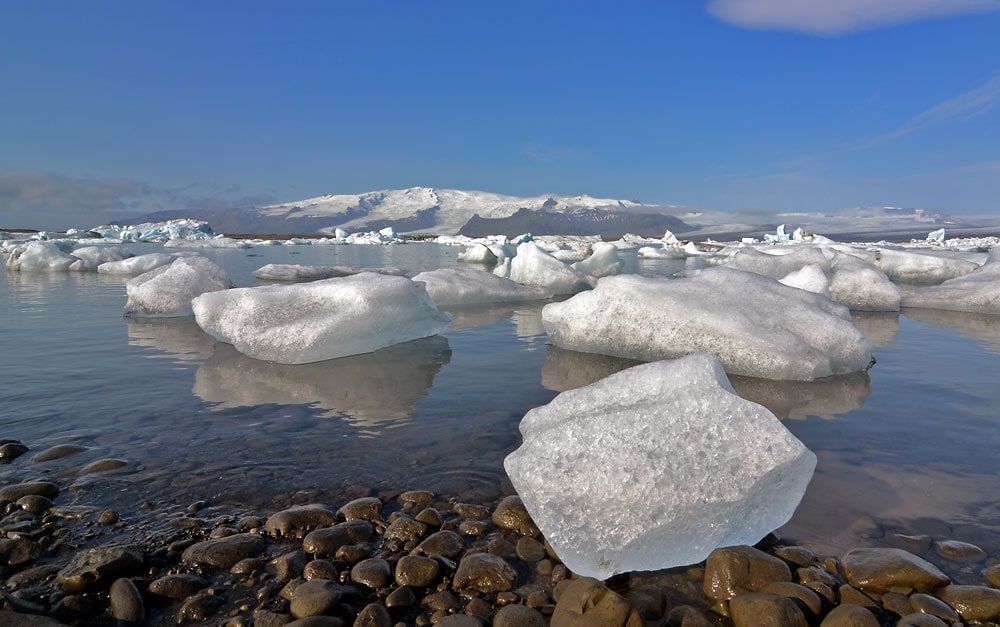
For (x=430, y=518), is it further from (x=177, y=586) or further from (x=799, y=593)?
(x=799, y=593)

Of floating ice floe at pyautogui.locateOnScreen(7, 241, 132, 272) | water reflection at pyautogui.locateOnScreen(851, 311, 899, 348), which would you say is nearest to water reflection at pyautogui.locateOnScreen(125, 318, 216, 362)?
water reflection at pyautogui.locateOnScreen(851, 311, 899, 348)

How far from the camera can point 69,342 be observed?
7.46 m

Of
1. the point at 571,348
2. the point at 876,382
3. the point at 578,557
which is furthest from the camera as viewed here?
the point at 571,348

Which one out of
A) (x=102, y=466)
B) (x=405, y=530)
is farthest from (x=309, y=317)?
(x=405, y=530)

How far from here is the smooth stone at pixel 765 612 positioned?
201 cm

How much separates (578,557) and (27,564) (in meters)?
2.31

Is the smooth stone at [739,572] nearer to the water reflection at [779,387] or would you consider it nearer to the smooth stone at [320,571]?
the smooth stone at [320,571]

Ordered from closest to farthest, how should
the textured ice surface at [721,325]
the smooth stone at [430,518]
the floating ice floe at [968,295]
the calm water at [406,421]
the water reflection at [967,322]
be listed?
1. the smooth stone at [430,518]
2. the calm water at [406,421]
3. the textured ice surface at [721,325]
4. the water reflection at [967,322]
5. the floating ice floe at [968,295]

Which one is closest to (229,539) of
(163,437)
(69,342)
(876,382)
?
(163,437)

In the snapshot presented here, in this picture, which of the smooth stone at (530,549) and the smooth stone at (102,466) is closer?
the smooth stone at (530,549)

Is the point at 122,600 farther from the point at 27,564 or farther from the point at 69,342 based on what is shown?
the point at 69,342

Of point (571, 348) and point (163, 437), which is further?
point (571, 348)

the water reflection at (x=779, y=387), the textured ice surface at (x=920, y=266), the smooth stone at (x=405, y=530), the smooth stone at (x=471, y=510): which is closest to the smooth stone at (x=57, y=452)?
the smooth stone at (x=405, y=530)

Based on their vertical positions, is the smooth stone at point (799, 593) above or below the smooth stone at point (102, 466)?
below
